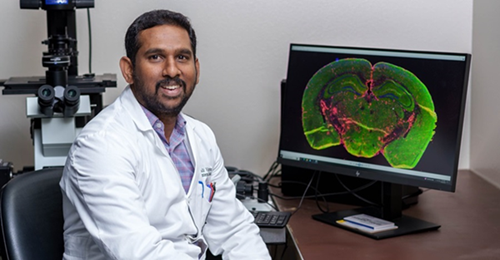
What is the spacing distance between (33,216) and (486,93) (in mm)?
1699

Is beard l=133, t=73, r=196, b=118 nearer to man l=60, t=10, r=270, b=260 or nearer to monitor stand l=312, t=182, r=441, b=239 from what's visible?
man l=60, t=10, r=270, b=260

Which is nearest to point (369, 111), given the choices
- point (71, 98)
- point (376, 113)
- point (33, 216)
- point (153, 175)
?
point (376, 113)

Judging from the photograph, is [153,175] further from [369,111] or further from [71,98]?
[369,111]

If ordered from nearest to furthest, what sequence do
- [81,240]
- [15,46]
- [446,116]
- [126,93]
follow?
[81,240]
[126,93]
[446,116]
[15,46]

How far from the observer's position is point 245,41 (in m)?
2.54

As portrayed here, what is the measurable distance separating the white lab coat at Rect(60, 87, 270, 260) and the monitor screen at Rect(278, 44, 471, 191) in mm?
359

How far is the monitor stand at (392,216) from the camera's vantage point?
6.18 feet

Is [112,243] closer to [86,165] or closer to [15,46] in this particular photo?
[86,165]

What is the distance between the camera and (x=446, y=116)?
181 centimetres

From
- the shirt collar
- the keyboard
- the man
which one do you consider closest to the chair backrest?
the man

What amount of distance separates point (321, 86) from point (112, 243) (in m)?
0.91

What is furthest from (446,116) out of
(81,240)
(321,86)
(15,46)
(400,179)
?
(15,46)

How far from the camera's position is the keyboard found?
1.94m

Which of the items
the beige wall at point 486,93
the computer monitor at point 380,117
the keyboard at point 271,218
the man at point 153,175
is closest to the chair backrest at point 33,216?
the man at point 153,175
